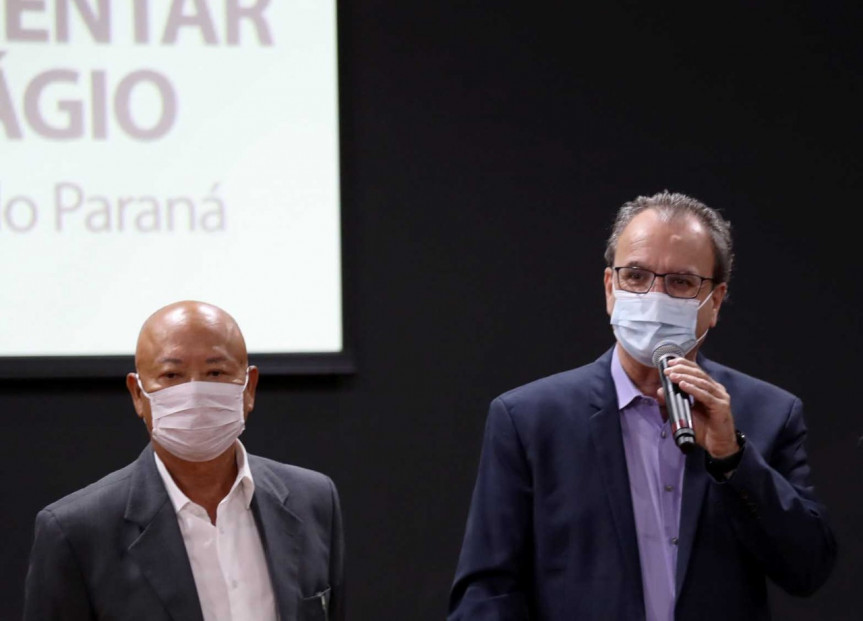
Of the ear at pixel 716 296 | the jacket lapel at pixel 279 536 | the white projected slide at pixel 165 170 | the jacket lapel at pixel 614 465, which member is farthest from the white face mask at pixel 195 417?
the white projected slide at pixel 165 170

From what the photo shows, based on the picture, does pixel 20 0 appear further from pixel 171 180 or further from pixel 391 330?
pixel 391 330

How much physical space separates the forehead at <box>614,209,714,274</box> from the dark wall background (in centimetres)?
201

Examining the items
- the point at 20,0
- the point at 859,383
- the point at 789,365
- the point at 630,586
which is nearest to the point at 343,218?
the point at 20,0

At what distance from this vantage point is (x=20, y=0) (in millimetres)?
4156

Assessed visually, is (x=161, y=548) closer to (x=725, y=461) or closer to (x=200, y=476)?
(x=200, y=476)

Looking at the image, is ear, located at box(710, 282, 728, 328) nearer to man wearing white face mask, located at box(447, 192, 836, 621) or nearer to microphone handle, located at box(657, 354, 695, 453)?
man wearing white face mask, located at box(447, 192, 836, 621)

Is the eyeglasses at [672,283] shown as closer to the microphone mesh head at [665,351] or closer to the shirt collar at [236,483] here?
the microphone mesh head at [665,351]

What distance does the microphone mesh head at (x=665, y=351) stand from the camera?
91.7 inches

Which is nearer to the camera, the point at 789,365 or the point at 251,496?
the point at 251,496

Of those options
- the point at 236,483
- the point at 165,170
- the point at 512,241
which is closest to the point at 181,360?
the point at 236,483

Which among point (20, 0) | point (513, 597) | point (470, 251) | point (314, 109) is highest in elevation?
point (20, 0)

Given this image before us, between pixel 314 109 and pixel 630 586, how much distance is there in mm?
2539

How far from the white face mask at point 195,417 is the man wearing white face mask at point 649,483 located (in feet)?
1.67

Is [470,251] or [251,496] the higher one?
[470,251]
